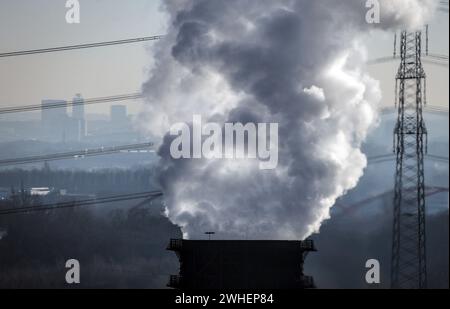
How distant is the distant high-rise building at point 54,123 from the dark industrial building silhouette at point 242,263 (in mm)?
68356

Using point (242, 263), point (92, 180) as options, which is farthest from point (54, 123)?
point (242, 263)

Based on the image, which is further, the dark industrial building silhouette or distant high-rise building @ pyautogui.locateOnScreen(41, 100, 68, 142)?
distant high-rise building @ pyautogui.locateOnScreen(41, 100, 68, 142)

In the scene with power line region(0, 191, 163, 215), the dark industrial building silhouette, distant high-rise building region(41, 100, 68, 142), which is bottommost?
the dark industrial building silhouette

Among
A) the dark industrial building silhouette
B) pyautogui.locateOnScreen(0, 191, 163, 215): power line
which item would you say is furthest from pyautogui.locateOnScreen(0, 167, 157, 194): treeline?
the dark industrial building silhouette

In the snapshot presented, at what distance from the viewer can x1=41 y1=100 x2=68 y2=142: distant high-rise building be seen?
152 meters

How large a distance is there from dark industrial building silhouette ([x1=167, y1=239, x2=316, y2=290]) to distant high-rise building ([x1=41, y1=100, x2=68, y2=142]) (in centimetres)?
6836

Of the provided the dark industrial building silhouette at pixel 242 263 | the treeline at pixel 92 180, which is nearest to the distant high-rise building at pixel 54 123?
the treeline at pixel 92 180

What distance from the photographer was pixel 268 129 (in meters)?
92.4

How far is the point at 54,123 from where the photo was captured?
511ft

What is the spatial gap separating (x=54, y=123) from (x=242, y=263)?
75.5 metres

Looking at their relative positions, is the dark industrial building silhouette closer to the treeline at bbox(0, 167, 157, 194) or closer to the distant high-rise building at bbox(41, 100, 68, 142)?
the treeline at bbox(0, 167, 157, 194)

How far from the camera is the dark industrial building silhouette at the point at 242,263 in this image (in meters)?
84.9
